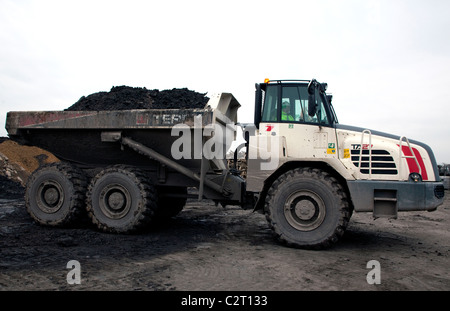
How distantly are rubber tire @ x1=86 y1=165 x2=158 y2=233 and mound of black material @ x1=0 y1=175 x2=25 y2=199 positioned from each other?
659cm

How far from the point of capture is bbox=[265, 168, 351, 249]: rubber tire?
206 inches

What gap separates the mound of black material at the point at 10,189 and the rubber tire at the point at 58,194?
5.48 m

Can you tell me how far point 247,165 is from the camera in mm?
5828

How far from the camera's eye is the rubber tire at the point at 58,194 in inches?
259

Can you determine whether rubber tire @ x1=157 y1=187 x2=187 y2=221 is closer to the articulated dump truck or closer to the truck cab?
the articulated dump truck

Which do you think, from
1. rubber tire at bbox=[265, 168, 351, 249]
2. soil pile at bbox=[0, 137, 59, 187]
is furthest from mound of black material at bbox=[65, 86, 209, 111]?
soil pile at bbox=[0, 137, 59, 187]

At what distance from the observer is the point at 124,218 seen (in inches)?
247

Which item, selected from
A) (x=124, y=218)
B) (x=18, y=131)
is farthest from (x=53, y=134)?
(x=124, y=218)

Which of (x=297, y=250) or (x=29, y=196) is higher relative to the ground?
(x=29, y=196)

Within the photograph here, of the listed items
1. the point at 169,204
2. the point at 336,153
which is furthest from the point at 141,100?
the point at 336,153
